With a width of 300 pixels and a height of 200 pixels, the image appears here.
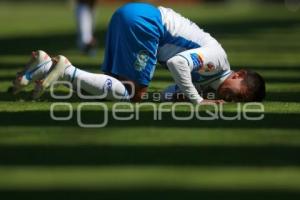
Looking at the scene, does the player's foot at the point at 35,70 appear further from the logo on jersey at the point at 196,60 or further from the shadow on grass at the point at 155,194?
the shadow on grass at the point at 155,194

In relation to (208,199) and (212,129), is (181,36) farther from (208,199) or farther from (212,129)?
(208,199)

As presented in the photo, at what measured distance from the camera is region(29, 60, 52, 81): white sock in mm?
7727

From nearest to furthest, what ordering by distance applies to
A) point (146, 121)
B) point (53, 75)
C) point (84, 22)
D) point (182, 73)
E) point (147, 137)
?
point (147, 137) → point (146, 121) → point (182, 73) → point (53, 75) → point (84, 22)

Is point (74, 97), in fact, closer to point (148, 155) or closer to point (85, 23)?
point (148, 155)

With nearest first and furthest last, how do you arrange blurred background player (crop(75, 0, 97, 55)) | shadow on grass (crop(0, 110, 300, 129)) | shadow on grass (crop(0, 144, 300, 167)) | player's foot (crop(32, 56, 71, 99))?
shadow on grass (crop(0, 144, 300, 167)), shadow on grass (crop(0, 110, 300, 129)), player's foot (crop(32, 56, 71, 99)), blurred background player (crop(75, 0, 97, 55))

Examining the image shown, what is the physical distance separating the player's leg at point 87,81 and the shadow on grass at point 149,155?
64.0 inches

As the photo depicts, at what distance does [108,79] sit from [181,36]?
23.4 inches

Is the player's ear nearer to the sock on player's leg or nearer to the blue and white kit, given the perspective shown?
the blue and white kit

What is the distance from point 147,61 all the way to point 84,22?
7.50 meters

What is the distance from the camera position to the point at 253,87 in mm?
7793

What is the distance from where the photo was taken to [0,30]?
2286cm

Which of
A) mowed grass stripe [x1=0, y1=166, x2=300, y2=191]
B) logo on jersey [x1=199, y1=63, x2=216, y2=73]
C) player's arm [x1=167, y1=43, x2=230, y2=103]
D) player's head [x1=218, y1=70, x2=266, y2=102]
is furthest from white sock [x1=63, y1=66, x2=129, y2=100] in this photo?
mowed grass stripe [x1=0, y1=166, x2=300, y2=191]

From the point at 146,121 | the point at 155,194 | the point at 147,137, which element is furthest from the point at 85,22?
the point at 155,194

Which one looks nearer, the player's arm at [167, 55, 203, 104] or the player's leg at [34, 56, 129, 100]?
the player's arm at [167, 55, 203, 104]
